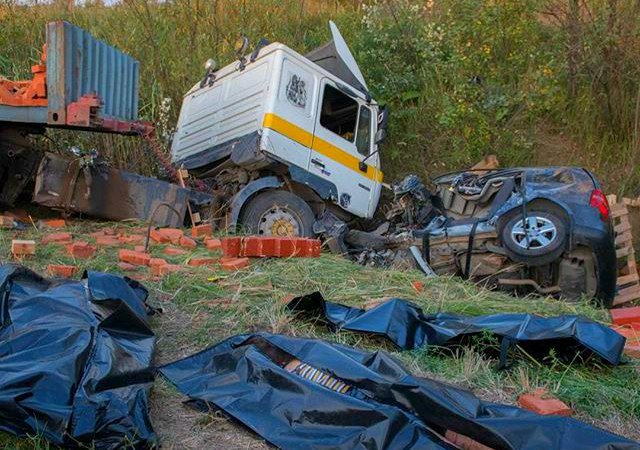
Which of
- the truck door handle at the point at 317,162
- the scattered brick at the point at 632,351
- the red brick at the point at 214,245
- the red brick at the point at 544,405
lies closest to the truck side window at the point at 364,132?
the truck door handle at the point at 317,162

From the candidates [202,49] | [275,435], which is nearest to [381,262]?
[275,435]

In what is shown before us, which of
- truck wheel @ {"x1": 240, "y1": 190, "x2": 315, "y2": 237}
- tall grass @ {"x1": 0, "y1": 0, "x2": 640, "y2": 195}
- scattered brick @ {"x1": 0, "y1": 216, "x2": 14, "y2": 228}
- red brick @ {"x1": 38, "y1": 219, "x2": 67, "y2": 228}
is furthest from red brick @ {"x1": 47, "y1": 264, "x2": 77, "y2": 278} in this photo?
tall grass @ {"x1": 0, "y1": 0, "x2": 640, "y2": 195}

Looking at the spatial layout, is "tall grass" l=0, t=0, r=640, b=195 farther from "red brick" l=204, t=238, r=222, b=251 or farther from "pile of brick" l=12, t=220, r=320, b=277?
"red brick" l=204, t=238, r=222, b=251

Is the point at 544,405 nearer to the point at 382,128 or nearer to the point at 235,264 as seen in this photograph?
the point at 235,264

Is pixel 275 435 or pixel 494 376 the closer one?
pixel 275 435

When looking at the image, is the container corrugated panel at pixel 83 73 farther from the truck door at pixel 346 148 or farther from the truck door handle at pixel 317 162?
the truck door at pixel 346 148

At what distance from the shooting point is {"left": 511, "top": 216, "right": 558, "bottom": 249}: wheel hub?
7.22 metres

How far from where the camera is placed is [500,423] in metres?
3.03

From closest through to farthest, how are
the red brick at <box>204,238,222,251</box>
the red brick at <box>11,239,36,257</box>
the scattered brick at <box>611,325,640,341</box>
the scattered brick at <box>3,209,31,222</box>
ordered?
the scattered brick at <box>611,325,640,341</box>
the red brick at <box>11,239,36,257</box>
the red brick at <box>204,238,222,251</box>
the scattered brick at <box>3,209,31,222</box>

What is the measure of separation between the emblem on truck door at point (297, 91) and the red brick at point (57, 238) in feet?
10.7

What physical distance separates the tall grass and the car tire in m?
4.18

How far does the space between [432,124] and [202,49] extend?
15.1ft

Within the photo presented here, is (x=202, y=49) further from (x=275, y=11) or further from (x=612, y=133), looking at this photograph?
(x=612, y=133)

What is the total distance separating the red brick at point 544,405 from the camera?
3.53 meters
